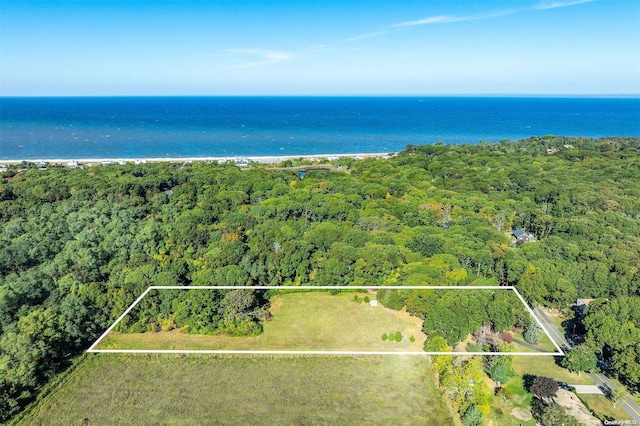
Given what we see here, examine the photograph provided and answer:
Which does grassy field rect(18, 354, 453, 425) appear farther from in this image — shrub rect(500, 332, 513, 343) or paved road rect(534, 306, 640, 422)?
paved road rect(534, 306, 640, 422)

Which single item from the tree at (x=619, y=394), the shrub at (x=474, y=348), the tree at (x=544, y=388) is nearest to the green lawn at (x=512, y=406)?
the tree at (x=544, y=388)

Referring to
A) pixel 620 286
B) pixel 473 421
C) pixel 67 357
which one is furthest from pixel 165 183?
pixel 620 286

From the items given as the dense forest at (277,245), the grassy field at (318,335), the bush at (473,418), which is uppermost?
the dense forest at (277,245)

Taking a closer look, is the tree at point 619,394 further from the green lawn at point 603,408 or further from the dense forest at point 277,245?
the dense forest at point 277,245

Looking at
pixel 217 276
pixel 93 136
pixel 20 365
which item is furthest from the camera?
pixel 93 136

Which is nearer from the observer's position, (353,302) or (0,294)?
(0,294)

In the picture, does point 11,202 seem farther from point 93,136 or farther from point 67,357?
point 93,136
